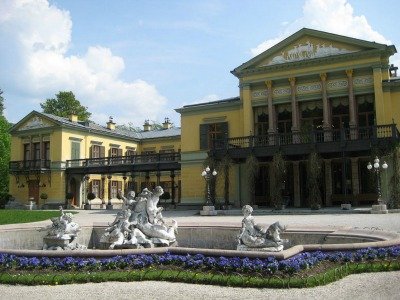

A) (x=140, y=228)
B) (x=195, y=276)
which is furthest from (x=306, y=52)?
(x=195, y=276)

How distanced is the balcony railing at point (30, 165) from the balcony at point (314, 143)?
755 inches

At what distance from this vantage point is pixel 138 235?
10.3m

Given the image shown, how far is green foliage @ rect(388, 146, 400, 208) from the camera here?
2381 cm

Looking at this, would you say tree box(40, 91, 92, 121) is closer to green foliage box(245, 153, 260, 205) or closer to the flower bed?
A: green foliage box(245, 153, 260, 205)

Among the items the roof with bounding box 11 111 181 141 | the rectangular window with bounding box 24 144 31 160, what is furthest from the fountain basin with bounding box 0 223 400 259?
the rectangular window with bounding box 24 144 31 160

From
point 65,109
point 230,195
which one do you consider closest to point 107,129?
point 65,109

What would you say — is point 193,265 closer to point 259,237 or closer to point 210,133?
point 259,237

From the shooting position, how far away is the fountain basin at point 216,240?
328 inches

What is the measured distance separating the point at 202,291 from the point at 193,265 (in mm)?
1231

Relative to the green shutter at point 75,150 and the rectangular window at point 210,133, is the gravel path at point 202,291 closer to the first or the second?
the rectangular window at point 210,133

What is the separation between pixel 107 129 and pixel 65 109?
11398 millimetres

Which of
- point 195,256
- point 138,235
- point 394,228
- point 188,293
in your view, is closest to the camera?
point 188,293

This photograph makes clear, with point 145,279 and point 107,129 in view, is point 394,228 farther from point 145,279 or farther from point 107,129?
point 107,129

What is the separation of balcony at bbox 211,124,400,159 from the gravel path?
684 inches
